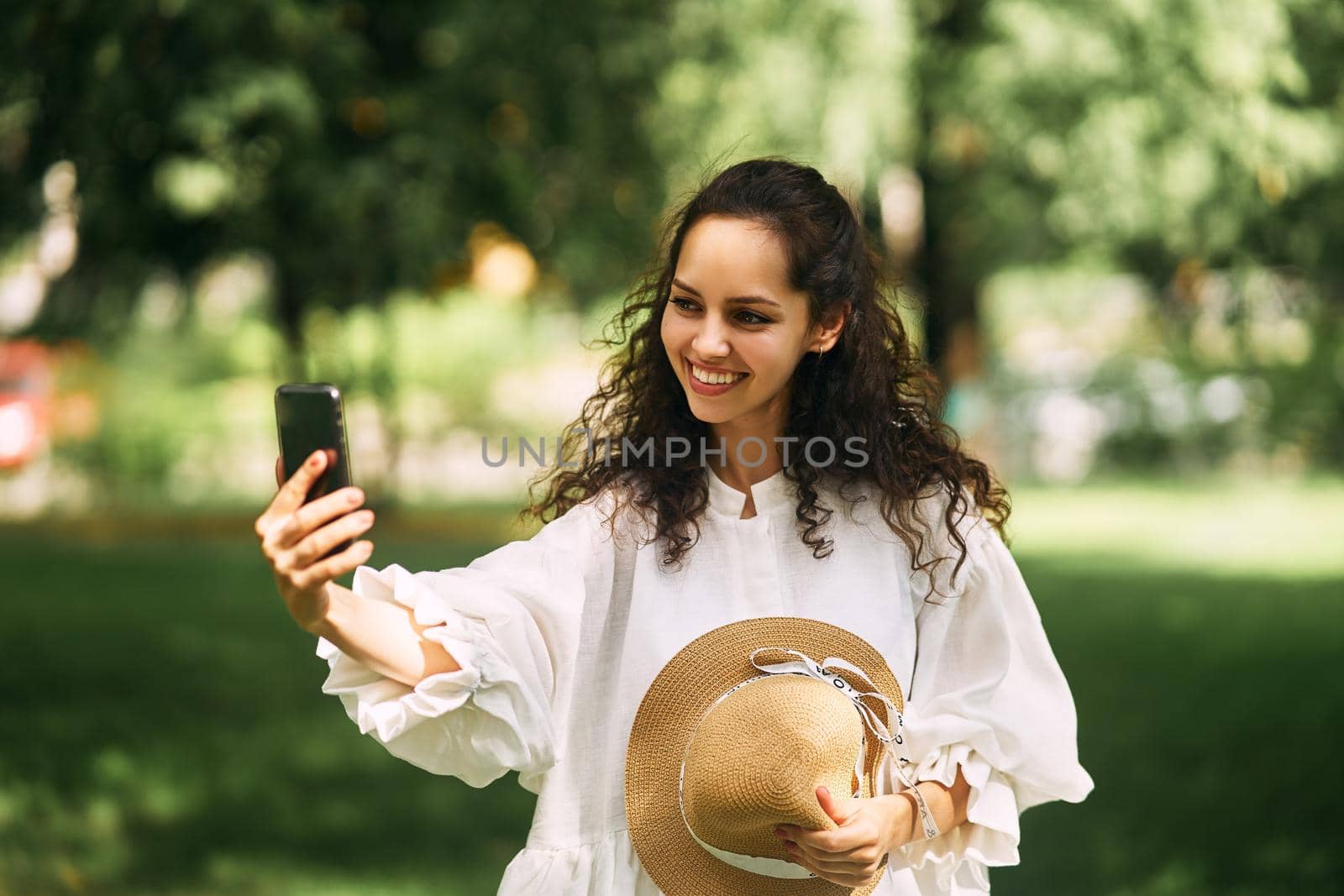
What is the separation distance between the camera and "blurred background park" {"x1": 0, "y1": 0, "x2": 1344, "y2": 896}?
19.5ft

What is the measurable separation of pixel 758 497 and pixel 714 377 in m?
0.23

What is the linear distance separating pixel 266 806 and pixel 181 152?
2.99m

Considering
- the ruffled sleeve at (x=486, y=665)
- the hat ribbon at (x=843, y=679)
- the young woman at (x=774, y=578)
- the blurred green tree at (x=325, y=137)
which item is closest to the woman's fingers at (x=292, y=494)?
the ruffled sleeve at (x=486, y=665)

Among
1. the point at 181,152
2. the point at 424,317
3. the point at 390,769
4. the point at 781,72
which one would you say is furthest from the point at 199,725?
the point at 424,317

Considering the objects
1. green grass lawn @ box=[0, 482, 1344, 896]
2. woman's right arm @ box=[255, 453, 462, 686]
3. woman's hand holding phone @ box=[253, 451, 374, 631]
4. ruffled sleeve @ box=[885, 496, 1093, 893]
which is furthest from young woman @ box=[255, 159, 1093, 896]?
green grass lawn @ box=[0, 482, 1344, 896]

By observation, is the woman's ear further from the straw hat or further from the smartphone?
the smartphone

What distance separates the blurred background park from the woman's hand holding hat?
1026 mm

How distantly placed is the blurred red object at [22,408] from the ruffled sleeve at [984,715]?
49.0 ft

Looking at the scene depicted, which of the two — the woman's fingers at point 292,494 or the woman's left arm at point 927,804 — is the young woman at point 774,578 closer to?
the woman's left arm at point 927,804

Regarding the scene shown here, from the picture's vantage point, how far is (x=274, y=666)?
27.5 feet

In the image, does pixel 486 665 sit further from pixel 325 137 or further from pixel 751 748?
pixel 325 137

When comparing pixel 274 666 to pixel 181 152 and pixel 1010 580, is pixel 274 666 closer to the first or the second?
pixel 181 152

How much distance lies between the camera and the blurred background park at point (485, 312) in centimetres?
595

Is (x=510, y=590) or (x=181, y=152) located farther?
(x=181, y=152)
